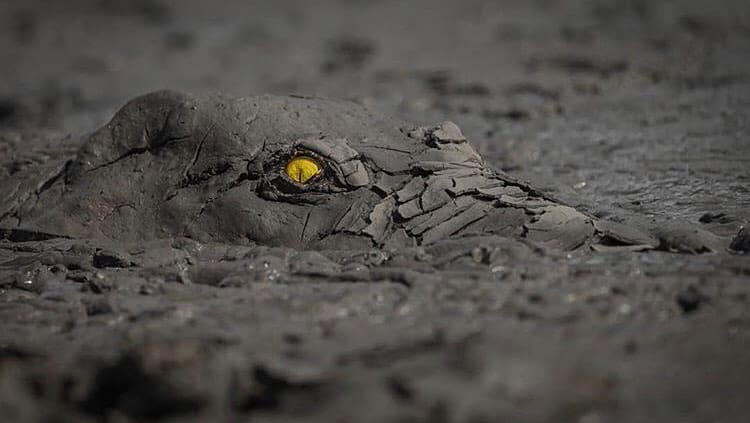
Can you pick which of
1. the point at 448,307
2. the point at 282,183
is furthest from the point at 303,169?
the point at 448,307

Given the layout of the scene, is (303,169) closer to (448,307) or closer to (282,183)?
(282,183)

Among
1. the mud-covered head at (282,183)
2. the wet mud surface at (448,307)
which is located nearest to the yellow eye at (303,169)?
the mud-covered head at (282,183)

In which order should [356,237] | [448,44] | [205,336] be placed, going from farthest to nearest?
[448,44]
[356,237]
[205,336]

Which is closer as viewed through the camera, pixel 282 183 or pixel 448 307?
pixel 448 307

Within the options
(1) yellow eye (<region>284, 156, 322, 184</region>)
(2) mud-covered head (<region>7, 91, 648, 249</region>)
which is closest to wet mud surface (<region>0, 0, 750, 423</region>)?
(2) mud-covered head (<region>7, 91, 648, 249</region>)


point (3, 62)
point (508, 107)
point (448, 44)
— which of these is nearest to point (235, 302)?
point (508, 107)

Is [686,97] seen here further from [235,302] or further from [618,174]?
[235,302]

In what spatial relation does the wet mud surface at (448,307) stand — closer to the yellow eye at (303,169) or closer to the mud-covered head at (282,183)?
the mud-covered head at (282,183)

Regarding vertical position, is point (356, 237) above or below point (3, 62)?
above
